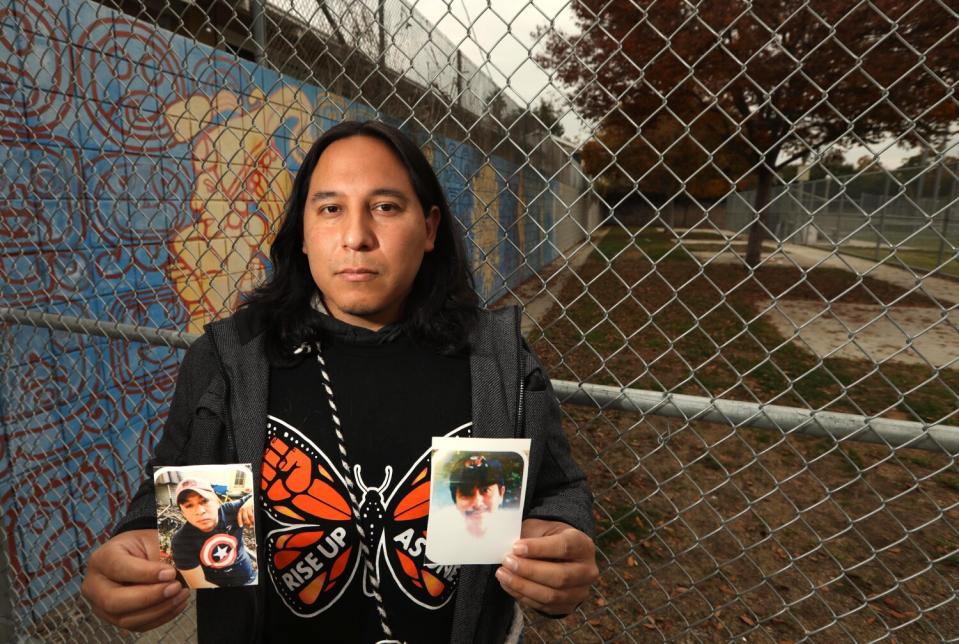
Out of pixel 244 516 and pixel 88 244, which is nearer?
pixel 244 516

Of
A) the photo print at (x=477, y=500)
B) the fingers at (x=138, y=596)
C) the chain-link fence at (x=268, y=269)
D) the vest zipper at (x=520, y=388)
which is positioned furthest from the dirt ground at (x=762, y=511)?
the fingers at (x=138, y=596)

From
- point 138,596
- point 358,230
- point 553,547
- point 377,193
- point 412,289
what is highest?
point 377,193

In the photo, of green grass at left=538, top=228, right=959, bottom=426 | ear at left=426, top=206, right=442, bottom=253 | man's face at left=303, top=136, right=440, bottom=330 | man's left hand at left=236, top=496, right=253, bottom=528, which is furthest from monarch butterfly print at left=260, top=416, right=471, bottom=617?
green grass at left=538, top=228, right=959, bottom=426

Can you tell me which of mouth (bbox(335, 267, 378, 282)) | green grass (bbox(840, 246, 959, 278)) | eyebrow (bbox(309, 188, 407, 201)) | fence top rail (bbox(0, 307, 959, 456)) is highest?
green grass (bbox(840, 246, 959, 278))

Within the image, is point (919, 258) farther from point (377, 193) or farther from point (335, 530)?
point (335, 530)

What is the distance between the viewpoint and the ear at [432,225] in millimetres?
1505

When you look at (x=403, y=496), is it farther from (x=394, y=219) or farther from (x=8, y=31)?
(x=8, y=31)

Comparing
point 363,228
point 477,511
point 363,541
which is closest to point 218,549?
point 363,541

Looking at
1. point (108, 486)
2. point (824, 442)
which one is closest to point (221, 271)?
point (108, 486)

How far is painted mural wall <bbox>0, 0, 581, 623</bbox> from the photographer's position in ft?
8.44

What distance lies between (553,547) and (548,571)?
49 millimetres

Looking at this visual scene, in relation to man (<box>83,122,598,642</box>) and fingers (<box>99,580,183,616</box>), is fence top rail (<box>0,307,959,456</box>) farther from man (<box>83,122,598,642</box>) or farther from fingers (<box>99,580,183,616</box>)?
fingers (<box>99,580,183,616</box>)

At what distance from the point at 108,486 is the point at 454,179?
467 centimetres

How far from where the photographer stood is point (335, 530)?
1.29 meters
